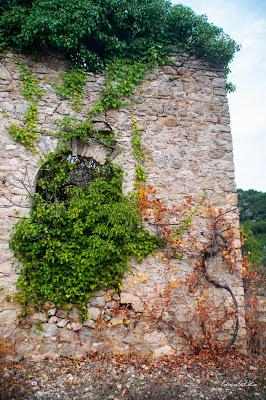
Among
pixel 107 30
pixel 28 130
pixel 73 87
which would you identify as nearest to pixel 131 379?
pixel 28 130

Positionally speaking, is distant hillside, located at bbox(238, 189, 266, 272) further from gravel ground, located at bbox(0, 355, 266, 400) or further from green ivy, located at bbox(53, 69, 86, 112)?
green ivy, located at bbox(53, 69, 86, 112)

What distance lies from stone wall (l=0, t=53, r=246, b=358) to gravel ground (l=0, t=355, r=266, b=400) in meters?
0.20

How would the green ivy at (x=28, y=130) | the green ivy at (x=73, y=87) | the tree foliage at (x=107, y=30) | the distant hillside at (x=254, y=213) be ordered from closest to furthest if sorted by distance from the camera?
the green ivy at (x=28, y=130), the tree foliage at (x=107, y=30), the green ivy at (x=73, y=87), the distant hillside at (x=254, y=213)

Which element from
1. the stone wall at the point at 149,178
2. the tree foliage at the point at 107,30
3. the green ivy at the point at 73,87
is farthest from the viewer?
the green ivy at the point at 73,87

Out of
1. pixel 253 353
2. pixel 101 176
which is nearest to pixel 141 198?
pixel 101 176

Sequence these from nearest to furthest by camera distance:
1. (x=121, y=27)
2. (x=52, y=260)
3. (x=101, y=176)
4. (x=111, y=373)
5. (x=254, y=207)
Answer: (x=111, y=373) → (x=52, y=260) → (x=101, y=176) → (x=121, y=27) → (x=254, y=207)

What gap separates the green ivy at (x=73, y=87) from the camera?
4715 millimetres

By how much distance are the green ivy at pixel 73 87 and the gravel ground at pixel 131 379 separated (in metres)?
3.66

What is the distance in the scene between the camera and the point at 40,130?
14.9ft

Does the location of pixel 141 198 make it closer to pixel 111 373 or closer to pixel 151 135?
pixel 151 135

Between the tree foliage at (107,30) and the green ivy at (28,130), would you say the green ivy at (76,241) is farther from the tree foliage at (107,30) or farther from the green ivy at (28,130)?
the tree foliage at (107,30)

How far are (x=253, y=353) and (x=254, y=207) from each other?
13.2 m

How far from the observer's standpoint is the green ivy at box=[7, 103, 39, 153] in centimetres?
439

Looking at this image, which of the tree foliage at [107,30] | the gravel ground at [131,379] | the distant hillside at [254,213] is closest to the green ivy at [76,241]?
the gravel ground at [131,379]
